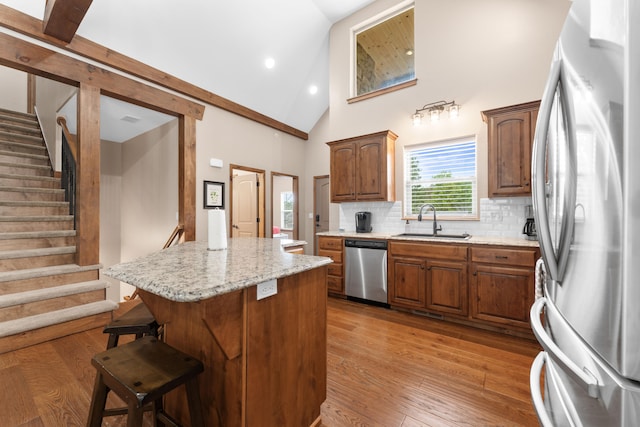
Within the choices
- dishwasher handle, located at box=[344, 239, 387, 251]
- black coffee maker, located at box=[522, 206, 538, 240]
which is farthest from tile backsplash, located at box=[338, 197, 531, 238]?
dishwasher handle, located at box=[344, 239, 387, 251]

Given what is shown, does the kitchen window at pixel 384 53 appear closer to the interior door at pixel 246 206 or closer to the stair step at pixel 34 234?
the interior door at pixel 246 206

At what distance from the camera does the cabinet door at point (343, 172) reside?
4047 mm

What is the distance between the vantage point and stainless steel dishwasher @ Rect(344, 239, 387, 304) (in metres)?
3.40

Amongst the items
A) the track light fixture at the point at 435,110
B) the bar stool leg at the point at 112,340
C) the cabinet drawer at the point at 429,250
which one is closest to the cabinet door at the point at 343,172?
the track light fixture at the point at 435,110

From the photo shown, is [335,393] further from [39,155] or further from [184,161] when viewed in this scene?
[39,155]

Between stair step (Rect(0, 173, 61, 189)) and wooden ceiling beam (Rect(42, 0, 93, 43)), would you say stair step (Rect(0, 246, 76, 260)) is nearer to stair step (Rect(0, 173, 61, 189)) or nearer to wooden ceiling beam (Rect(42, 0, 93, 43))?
stair step (Rect(0, 173, 61, 189))

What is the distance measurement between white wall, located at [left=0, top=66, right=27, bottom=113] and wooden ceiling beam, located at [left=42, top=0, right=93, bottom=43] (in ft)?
12.0

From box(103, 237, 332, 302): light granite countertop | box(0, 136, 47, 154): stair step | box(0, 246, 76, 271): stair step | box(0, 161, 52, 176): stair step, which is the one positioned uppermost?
box(0, 136, 47, 154): stair step

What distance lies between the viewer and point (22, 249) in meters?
3.05

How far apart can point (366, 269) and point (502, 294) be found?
4.84 ft

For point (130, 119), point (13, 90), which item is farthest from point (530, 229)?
point (13, 90)

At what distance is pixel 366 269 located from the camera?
3.53 meters

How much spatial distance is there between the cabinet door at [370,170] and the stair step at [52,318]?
3.36m

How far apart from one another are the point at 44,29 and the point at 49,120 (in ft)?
8.72
